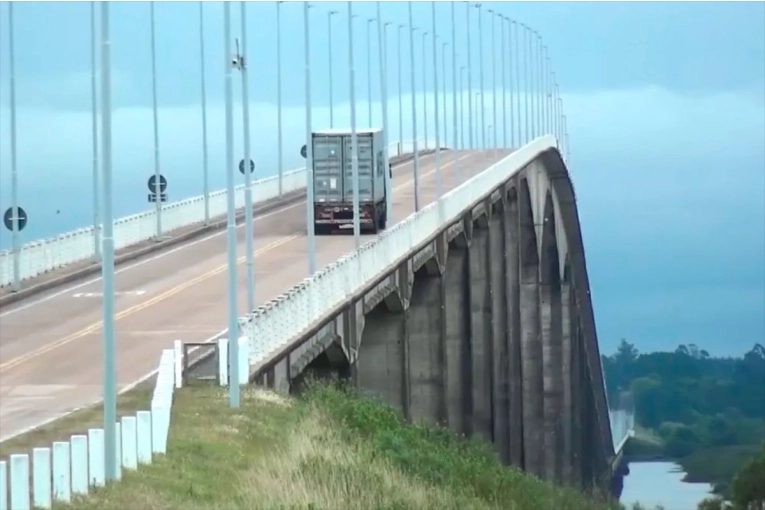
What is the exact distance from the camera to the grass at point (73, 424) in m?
23.8

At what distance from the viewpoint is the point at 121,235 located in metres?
63.2

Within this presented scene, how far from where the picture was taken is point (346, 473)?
23.3 meters

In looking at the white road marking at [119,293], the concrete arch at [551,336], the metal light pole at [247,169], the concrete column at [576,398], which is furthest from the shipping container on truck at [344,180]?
the concrete column at [576,398]

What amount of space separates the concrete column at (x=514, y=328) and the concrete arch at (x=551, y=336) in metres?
9.72

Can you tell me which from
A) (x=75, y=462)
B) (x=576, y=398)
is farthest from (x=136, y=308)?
(x=576, y=398)

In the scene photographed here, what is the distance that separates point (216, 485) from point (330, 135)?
4163 centimetres

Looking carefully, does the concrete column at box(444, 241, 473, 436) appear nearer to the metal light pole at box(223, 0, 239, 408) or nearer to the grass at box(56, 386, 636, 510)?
the grass at box(56, 386, 636, 510)

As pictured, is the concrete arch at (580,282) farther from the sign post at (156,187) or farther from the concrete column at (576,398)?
the sign post at (156,187)

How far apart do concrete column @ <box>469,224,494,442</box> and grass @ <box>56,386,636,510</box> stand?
144 feet

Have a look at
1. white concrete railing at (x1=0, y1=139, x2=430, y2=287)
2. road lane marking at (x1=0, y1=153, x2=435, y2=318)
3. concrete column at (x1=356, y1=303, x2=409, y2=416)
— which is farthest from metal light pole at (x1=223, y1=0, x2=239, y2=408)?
concrete column at (x1=356, y1=303, x2=409, y2=416)

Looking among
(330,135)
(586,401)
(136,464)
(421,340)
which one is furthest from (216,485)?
(586,401)

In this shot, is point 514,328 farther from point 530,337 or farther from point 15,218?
point 15,218

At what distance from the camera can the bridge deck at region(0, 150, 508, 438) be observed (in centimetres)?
3247

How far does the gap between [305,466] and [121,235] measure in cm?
4077
